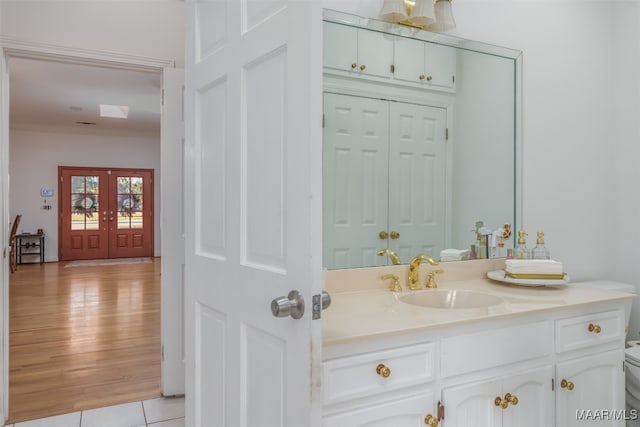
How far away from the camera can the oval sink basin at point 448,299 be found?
6.30 ft

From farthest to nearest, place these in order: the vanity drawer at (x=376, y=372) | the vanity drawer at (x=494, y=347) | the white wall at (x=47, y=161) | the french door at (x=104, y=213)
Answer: the french door at (x=104, y=213), the white wall at (x=47, y=161), the vanity drawer at (x=494, y=347), the vanity drawer at (x=376, y=372)

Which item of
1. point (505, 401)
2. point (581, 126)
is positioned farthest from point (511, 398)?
point (581, 126)

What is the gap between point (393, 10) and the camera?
207cm

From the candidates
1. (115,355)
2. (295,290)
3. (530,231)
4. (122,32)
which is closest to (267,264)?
(295,290)

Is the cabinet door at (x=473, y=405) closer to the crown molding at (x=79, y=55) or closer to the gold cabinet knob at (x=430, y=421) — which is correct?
the gold cabinet knob at (x=430, y=421)

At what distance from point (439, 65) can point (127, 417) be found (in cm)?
258

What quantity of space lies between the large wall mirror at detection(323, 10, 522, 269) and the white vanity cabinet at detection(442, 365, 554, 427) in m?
0.72

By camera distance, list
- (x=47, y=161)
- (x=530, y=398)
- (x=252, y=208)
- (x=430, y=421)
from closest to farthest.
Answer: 1. (x=252, y=208)
2. (x=430, y=421)
3. (x=530, y=398)
4. (x=47, y=161)

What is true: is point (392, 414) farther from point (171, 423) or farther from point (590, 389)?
point (171, 423)

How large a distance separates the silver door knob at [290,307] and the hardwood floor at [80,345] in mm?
2156

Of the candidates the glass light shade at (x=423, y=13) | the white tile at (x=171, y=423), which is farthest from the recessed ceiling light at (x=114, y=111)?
the glass light shade at (x=423, y=13)

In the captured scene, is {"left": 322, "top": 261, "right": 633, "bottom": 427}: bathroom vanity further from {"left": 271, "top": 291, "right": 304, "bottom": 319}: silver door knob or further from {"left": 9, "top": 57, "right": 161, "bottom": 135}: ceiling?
{"left": 9, "top": 57, "right": 161, "bottom": 135}: ceiling

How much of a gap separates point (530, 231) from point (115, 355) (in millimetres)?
3159
